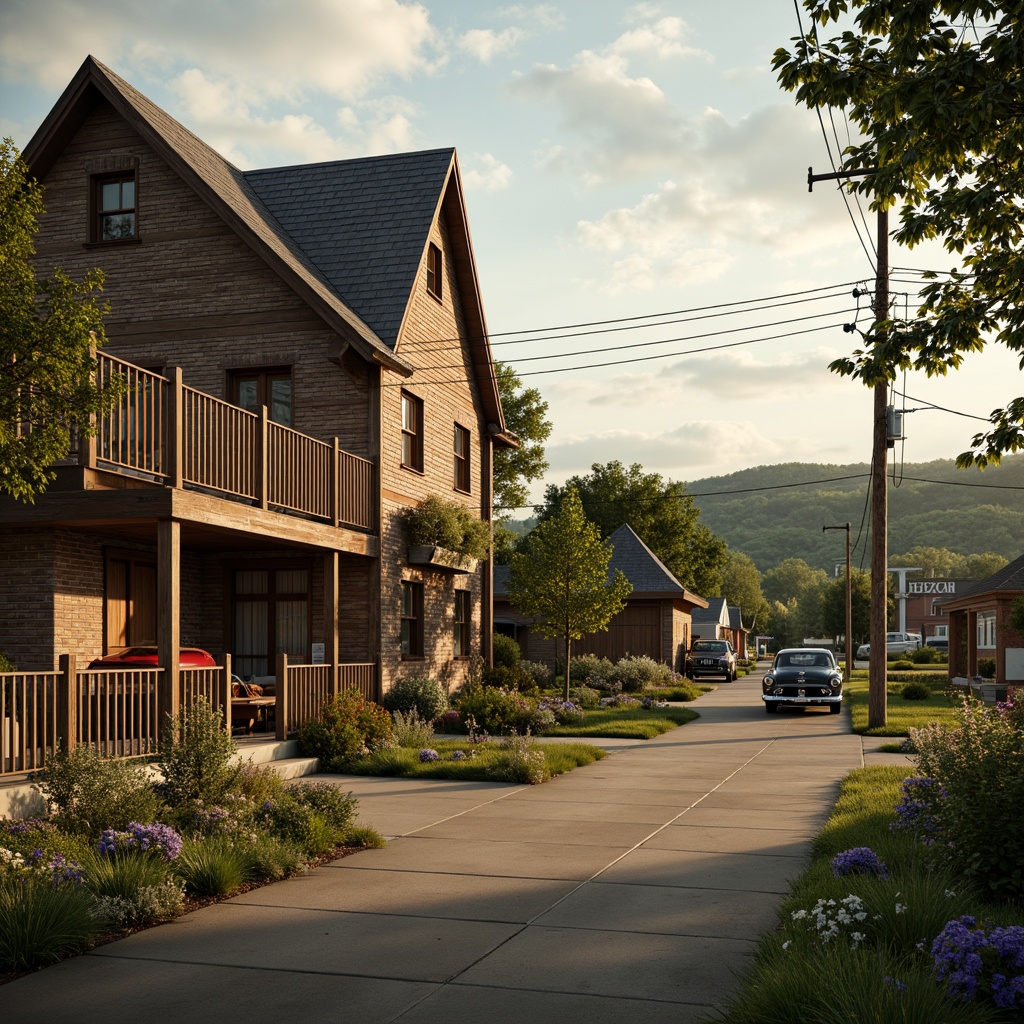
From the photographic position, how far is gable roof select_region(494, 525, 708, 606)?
43.8m

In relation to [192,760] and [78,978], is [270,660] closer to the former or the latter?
[192,760]

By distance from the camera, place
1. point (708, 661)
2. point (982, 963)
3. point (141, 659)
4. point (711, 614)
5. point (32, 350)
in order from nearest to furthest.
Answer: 1. point (982, 963)
2. point (32, 350)
3. point (141, 659)
4. point (708, 661)
5. point (711, 614)

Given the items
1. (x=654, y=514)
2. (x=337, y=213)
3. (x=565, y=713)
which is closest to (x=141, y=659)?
(x=565, y=713)

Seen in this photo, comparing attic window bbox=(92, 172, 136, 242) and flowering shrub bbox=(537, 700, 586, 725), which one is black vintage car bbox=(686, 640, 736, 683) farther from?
attic window bbox=(92, 172, 136, 242)

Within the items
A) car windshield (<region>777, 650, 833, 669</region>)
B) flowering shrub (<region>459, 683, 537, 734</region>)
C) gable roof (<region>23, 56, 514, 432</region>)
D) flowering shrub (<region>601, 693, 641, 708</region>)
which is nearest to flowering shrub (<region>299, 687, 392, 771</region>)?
flowering shrub (<region>459, 683, 537, 734</region>)

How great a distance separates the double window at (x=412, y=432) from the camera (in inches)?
883

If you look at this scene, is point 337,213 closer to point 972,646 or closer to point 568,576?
point 568,576

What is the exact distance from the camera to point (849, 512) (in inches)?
6403

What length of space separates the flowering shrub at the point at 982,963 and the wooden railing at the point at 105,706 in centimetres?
833

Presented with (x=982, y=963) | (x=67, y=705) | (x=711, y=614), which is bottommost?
(x=711, y=614)

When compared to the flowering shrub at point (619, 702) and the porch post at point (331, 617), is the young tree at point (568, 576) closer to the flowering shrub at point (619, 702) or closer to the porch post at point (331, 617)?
the flowering shrub at point (619, 702)

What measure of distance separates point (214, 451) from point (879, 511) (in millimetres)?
14697

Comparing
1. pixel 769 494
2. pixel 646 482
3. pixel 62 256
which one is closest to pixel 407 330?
pixel 62 256

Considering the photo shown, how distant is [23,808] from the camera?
35.2 ft
